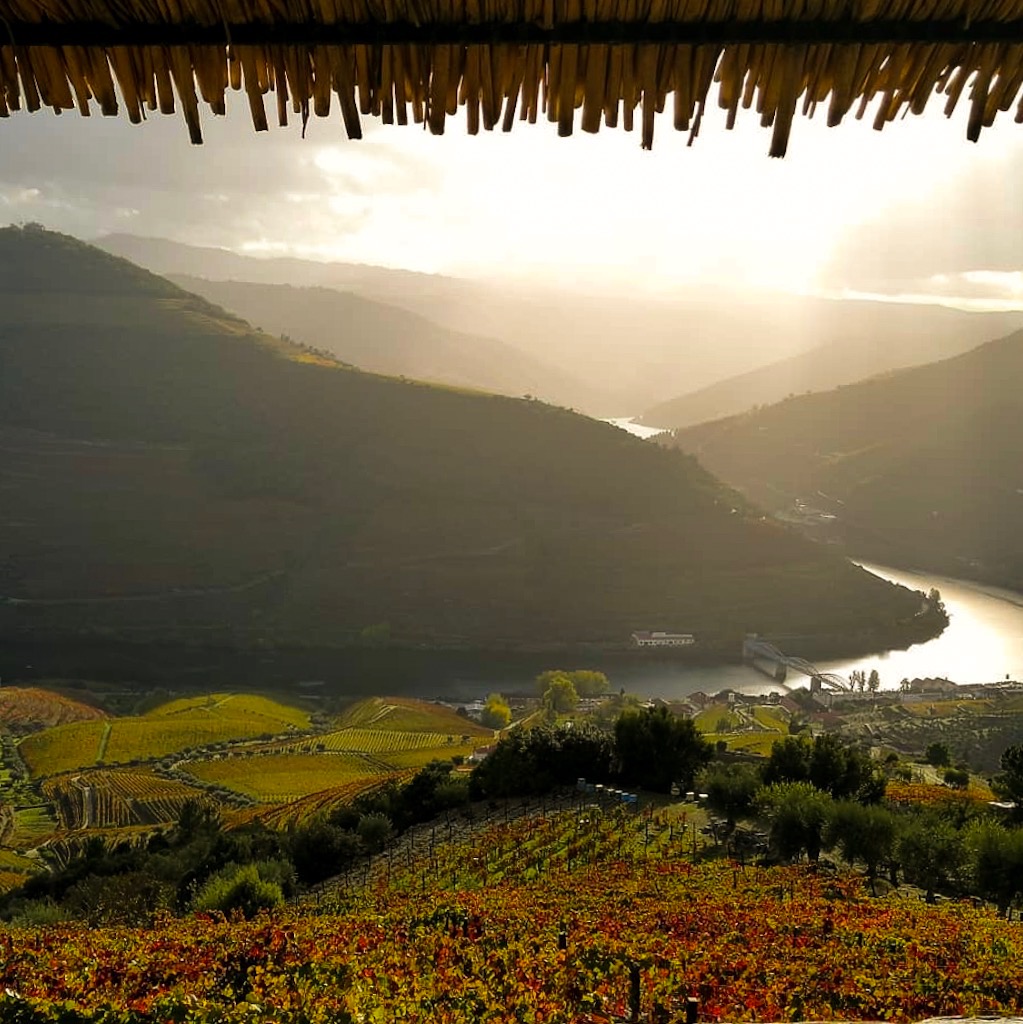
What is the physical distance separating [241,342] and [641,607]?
6450 cm

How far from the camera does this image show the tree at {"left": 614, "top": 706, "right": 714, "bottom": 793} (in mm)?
22156

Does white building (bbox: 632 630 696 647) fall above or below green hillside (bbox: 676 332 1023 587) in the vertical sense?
below

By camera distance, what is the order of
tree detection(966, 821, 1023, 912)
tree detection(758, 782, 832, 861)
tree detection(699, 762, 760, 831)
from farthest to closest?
tree detection(699, 762, 760, 831) < tree detection(758, 782, 832, 861) < tree detection(966, 821, 1023, 912)

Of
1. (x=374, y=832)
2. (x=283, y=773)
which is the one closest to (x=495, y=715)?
(x=283, y=773)

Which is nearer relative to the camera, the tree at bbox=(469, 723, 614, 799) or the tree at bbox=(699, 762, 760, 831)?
the tree at bbox=(699, 762, 760, 831)

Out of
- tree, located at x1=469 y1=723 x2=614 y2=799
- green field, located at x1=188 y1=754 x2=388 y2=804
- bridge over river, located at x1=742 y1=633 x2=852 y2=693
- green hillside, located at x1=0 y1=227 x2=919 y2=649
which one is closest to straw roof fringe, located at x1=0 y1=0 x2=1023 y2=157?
tree, located at x1=469 y1=723 x2=614 y2=799

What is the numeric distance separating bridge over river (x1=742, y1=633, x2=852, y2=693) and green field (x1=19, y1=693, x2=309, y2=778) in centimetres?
3285

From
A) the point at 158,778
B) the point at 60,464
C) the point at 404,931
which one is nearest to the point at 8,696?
the point at 158,778

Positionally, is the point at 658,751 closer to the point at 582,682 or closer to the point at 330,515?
the point at 582,682

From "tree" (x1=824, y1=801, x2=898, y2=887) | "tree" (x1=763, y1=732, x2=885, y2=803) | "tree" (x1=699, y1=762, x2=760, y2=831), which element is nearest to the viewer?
"tree" (x1=824, y1=801, x2=898, y2=887)

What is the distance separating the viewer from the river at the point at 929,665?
6166 centimetres

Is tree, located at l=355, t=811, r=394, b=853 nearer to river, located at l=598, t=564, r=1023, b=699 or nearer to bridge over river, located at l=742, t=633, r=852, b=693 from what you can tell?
river, located at l=598, t=564, r=1023, b=699

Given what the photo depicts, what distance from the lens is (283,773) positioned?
138ft

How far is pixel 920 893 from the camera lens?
1336cm
